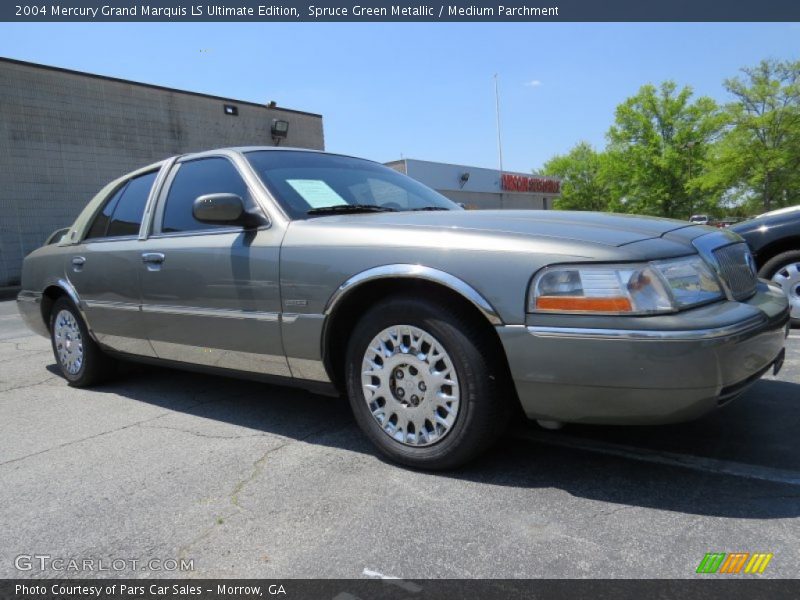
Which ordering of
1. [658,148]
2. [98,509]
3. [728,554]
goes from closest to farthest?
[728,554], [98,509], [658,148]

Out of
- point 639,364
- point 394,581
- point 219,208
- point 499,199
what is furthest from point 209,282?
point 499,199

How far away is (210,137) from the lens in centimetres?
2056

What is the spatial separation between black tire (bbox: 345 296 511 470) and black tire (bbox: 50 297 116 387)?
8.86ft

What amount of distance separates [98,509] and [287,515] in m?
0.83

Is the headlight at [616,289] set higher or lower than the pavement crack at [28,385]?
higher

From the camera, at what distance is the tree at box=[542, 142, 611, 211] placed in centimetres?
6150

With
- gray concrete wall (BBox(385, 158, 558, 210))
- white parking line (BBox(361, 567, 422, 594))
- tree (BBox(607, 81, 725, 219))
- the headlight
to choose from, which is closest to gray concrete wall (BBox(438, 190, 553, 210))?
gray concrete wall (BBox(385, 158, 558, 210))

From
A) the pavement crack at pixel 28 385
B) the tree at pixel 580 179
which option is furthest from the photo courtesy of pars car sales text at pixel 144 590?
the tree at pixel 580 179

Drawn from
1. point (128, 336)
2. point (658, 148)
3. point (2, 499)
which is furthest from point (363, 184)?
point (658, 148)

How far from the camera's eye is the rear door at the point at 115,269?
378 centimetres

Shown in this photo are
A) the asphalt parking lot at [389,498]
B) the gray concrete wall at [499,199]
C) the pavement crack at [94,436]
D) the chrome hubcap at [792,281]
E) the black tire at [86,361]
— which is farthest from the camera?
the gray concrete wall at [499,199]

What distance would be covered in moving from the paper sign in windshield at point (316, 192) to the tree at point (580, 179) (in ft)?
196

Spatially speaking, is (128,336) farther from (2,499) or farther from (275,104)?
(275,104)

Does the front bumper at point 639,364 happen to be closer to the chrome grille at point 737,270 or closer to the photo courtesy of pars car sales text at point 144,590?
the chrome grille at point 737,270
